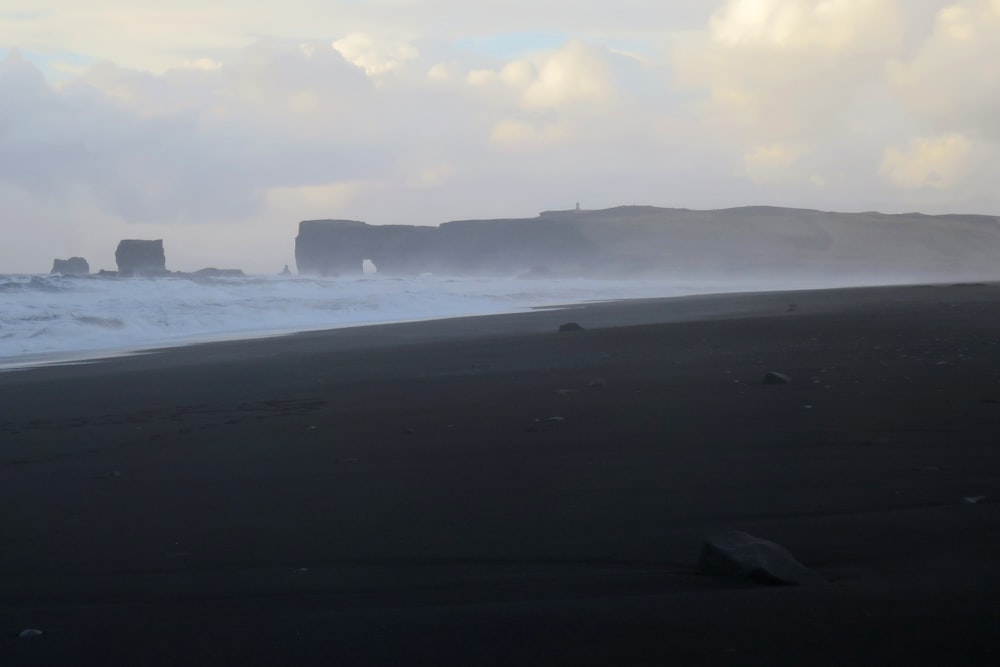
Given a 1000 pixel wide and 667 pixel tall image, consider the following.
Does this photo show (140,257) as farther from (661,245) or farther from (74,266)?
(661,245)

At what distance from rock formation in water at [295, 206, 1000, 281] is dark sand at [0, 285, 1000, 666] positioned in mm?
63834

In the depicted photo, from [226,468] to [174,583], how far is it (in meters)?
2.00

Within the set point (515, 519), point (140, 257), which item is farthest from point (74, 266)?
point (515, 519)

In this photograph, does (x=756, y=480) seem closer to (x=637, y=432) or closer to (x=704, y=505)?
(x=704, y=505)

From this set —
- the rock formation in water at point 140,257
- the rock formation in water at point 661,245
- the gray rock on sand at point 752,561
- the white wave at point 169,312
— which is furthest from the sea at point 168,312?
the rock formation in water at point 661,245

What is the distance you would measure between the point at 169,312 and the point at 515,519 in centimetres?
1887

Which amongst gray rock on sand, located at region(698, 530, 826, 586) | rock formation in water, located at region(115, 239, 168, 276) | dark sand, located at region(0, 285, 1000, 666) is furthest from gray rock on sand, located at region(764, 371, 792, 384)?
rock formation in water, located at region(115, 239, 168, 276)

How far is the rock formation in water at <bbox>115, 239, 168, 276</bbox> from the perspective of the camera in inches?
2300

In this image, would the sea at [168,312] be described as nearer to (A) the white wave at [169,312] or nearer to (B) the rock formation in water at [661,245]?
(A) the white wave at [169,312]

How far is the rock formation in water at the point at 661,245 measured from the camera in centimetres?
7400

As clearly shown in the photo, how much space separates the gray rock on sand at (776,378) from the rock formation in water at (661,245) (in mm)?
62889

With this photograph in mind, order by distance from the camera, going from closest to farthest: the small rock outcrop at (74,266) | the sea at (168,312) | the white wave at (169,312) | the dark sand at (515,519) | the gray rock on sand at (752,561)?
1. the dark sand at (515,519)
2. the gray rock on sand at (752,561)
3. the sea at (168,312)
4. the white wave at (169,312)
5. the small rock outcrop at (74,266)

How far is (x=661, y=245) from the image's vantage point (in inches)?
3174

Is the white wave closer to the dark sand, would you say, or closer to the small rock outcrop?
the dark sand
